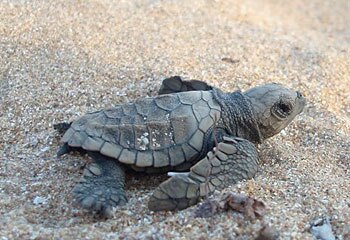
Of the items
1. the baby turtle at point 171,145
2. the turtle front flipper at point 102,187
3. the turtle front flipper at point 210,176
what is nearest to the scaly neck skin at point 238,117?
the baby turtle at point 171,145

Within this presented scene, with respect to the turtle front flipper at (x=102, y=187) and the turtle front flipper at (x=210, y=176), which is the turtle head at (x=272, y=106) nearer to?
the turtle front flipper at (x=210, y=176)

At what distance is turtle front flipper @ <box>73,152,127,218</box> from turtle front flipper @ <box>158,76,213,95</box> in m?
0.76

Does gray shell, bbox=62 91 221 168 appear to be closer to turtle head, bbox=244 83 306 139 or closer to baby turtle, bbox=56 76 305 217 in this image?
baby turtle, bbox=56 76 305 217

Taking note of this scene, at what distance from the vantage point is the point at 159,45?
12.7 ft

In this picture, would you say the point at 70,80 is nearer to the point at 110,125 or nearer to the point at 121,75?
the point at 121,75

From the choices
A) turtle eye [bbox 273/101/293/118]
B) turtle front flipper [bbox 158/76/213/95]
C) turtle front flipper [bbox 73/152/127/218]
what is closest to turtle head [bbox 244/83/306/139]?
turtle eye [bbox 273/101/293/118]

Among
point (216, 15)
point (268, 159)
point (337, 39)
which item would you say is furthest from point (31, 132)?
point (337, 39)

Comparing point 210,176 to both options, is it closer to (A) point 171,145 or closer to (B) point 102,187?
(A) point 171,145

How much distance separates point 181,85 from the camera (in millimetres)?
3037

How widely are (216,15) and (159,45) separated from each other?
973 millimetres

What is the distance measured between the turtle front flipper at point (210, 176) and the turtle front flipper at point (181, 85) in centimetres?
54

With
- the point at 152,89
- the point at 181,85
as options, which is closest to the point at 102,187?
the point at 181,85

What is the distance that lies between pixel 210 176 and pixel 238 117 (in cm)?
42

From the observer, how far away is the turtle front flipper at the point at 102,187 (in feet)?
7.34
